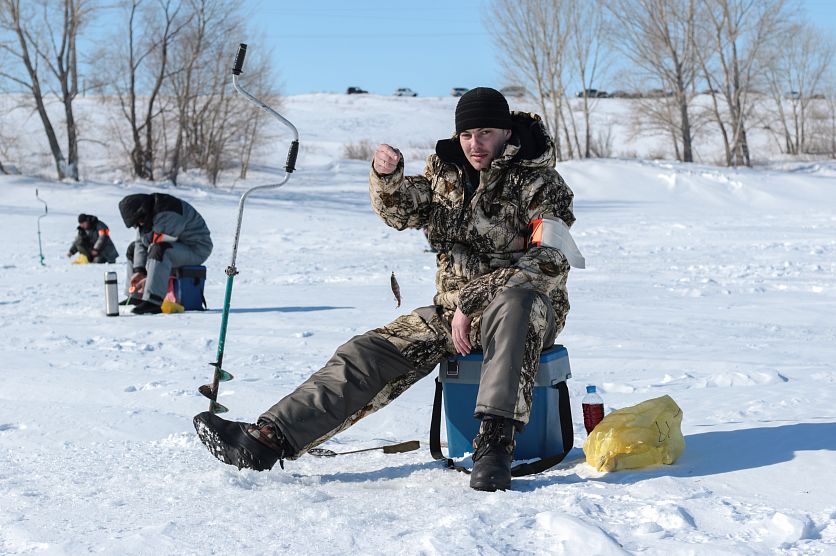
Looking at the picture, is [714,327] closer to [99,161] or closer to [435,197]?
[435,197]

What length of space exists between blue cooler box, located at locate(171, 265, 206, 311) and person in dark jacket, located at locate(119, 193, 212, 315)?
6 cm

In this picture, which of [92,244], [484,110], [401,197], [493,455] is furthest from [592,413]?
[92,244]

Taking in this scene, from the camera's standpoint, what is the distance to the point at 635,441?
2914 millimetres

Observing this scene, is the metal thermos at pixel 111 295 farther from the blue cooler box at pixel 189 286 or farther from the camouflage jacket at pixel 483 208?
the camouflage jacket at pixel 483 208

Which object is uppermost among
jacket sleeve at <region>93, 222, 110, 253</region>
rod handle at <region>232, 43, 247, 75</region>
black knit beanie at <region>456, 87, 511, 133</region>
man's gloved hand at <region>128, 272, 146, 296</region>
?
rod handle at <region>232, 43, 247, 75</region>

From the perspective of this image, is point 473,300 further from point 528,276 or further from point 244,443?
point 244,443

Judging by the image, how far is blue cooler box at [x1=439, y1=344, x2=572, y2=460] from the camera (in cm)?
309

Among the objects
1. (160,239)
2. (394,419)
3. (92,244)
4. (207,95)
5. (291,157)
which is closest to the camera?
(291,157)

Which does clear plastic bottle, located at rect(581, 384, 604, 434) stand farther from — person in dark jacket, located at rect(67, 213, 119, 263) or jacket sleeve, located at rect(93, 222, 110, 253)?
person in dark jacket, located at rect(67, 213, 119, 263)

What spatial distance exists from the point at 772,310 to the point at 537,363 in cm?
495

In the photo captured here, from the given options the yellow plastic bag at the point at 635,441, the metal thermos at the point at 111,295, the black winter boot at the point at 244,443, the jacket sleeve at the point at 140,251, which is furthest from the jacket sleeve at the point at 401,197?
the jacket sleeve at the point at 140,251

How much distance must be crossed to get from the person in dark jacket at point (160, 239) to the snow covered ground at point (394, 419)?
0.39 m

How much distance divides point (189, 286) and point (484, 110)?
5672 millimetres

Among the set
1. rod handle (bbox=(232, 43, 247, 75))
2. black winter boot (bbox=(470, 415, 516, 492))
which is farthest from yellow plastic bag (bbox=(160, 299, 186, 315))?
black winter boot (bbox=(470, 415, 516, 492))
